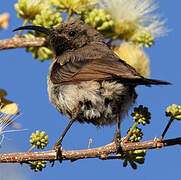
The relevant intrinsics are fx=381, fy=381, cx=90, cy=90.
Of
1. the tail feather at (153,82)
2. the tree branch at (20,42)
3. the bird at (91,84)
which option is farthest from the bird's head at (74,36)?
the tail feather at (153,82)

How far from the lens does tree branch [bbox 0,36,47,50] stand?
4.48 meters

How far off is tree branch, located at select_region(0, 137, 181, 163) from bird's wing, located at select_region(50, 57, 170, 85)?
598 millimetres

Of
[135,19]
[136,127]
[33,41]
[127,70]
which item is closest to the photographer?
[136,127]

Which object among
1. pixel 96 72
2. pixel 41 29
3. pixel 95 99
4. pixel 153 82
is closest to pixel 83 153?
Answer: pixel 95 99

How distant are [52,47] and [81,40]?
573 mm

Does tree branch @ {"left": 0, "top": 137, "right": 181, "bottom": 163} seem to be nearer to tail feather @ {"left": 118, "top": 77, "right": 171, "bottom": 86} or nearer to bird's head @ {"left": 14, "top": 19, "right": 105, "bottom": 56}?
tail feather @ {"left": 118, "top": 77, "right": 171, "bottom": 86}

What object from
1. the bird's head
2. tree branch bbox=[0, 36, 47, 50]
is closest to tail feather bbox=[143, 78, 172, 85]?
tree branch bbox=[0, 36, 47, 50]

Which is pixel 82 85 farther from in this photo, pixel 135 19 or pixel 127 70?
pixel 135 19

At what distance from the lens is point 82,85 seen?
4.56 m

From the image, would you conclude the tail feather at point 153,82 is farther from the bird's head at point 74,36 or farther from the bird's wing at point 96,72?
the bird's head at point 74,36

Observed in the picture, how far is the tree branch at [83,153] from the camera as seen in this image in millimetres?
3598

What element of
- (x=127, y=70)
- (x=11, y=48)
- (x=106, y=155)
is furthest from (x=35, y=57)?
(x=106, y=155)

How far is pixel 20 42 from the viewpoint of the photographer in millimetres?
4676

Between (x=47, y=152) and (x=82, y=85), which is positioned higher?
(x=82, y=85)
